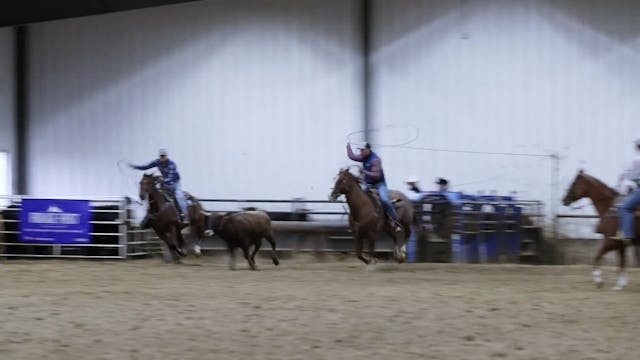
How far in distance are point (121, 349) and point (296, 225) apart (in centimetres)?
1176

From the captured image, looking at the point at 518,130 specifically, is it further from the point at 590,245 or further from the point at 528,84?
the point at 590,245

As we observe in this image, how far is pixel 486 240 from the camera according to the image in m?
18.0

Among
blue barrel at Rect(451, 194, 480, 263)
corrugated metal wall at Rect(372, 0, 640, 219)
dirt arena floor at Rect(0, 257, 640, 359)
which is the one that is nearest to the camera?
dirt arena floor at Rect(0, 257, 640, 359)

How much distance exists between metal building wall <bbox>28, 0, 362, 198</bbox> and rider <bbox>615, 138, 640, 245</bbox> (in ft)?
34.4

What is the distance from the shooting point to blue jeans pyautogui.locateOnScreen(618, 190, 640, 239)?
1210cm

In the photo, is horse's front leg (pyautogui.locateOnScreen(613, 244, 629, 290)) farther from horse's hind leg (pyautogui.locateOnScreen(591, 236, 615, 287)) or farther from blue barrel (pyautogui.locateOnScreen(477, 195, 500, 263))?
blue barrel (pyautogui.locateOnScreen(477, 195, 500, 263))

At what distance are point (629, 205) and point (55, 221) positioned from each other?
1277 cm

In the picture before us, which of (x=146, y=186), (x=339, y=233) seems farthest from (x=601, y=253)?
(x=146, y=186)

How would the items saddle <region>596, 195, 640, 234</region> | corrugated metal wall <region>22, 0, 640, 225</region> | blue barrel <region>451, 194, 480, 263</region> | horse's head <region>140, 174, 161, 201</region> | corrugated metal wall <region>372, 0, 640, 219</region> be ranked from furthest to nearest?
corrugated metal wall <region>22, 0, 640, 225</region> → corrugated metal wall <region>372, 0, 640, 219</region> → blue barrel <region>451, 194, 480, 263</region> → horse's head <region>140, 174, 161, 201</region> → saddle <region>596, 195, 640, 234</region>

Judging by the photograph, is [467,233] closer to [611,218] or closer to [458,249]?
[458,249]

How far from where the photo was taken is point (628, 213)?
39.9 ft

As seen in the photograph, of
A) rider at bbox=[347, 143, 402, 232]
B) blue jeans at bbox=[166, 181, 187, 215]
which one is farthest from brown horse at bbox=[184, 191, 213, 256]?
rider at bbox=[347, 143, 402, 232]

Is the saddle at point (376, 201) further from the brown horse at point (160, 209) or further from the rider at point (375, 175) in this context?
the brown horse at point (160, 209)

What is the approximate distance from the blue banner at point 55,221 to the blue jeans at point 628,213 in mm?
11909
